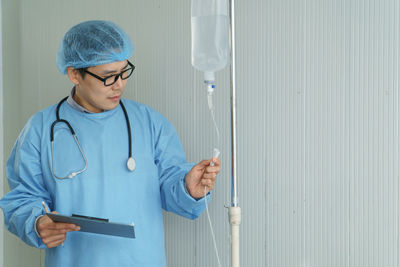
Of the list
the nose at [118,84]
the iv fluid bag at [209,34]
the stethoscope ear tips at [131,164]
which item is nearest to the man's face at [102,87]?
the nose at [118,84]

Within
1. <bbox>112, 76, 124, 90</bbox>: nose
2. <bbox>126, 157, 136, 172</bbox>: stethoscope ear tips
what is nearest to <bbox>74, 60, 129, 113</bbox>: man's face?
<bbox>112, 76, 124, 90</bbox>: nose

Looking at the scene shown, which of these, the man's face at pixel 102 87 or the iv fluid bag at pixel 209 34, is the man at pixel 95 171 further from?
A: the iv fluid bag at pixel 209 34

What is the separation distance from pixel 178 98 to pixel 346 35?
731 millimetres

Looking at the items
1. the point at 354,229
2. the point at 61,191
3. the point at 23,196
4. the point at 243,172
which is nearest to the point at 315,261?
the point at 354,229

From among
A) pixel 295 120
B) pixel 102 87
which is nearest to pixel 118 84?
pixel 102 87

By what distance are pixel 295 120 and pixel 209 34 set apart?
54 cm

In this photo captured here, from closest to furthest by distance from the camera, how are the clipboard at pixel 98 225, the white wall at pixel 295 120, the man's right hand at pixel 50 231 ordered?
the clipboard at pixel 98 225 → the man's right hand at pixel 50 231 → the white wall at pixel 295 120

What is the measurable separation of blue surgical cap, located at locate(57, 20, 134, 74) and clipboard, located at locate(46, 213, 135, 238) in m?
0.52

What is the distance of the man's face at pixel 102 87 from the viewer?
1435 mm

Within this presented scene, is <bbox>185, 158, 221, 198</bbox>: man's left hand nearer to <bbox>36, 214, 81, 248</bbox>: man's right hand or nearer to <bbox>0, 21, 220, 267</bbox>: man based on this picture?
<bbox>0, 21, 220, 267</bbox>: man

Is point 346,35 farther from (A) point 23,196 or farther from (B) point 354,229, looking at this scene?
(A) point 23,196

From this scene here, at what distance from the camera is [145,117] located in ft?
5.20

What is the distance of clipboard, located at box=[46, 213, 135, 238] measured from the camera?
115 cm

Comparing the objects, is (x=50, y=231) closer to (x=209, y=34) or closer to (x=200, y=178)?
(x=200, y=178)
